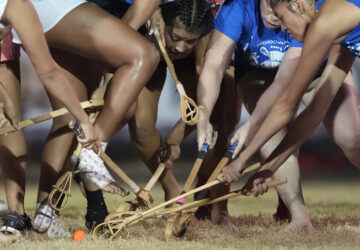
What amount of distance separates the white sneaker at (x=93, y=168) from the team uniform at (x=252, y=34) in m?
0.78

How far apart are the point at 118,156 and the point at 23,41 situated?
4830mm

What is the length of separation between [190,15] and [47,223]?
103 cm

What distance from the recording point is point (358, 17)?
3230 mm

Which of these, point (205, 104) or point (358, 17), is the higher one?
point (358, 17)

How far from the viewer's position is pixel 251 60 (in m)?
4.09

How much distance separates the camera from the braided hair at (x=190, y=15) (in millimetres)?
3797

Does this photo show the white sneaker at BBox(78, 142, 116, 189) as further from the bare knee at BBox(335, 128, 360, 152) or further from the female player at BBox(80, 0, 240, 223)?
the bare knee at BBox(335, 128, 360, 152)

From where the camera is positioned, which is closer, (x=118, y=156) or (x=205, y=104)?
(x=205, y=104)

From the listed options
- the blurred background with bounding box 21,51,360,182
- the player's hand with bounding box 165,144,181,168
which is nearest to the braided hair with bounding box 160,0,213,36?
the player's hand with bounding box 165,144,181,168

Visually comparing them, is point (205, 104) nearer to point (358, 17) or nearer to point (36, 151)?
point (358, 17)

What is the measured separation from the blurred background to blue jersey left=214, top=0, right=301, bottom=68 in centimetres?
264

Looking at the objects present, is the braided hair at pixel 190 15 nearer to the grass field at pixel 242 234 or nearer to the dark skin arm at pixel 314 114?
the dark skin arm at pixel 314 114

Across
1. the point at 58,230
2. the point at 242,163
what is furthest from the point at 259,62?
the point at 58,230

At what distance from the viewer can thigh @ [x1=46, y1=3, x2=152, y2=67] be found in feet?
11.3
